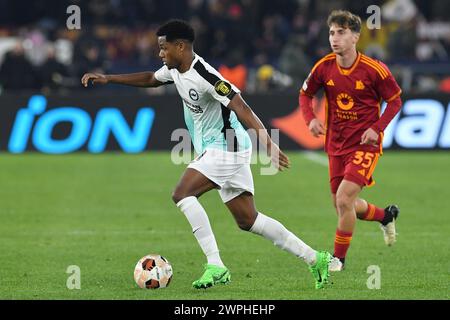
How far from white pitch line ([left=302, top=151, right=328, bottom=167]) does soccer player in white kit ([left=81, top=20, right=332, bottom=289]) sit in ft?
38.7

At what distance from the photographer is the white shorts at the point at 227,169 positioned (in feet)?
29.3

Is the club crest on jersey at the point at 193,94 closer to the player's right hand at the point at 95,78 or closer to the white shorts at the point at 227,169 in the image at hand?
the white shorts at the point at 227,169

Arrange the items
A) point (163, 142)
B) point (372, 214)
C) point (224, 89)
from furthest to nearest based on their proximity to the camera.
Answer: point (163, 142)
point (372, 214)
point (224, 89)

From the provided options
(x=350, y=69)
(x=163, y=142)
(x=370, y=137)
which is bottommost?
(x=370, y=137)

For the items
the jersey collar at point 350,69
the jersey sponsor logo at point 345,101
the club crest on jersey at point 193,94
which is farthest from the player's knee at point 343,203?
the club crest on jersey at point 193,94

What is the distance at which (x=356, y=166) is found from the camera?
9.88 metres

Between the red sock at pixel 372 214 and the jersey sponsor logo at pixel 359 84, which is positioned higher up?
the jersey sponsor logo at pixel 359 84

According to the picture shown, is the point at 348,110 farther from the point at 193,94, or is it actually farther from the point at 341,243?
the point at 193,94

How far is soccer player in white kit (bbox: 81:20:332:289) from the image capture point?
8820mm

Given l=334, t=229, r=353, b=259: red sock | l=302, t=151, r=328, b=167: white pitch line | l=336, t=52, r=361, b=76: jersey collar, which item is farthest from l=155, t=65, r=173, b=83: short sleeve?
l=302, t=151, r=328, b=167: white pitch line

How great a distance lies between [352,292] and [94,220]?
5563 millimetres

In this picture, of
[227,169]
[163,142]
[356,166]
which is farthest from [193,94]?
[163,142]

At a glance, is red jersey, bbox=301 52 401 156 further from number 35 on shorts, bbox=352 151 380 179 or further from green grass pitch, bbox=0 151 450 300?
green grass pitch, bbox=0 151 450 300

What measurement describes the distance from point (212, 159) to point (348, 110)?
5.33ft
